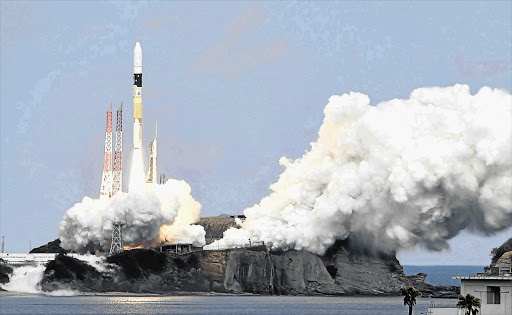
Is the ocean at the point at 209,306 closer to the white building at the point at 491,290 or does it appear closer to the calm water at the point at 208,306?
the calm water at the point at 208,306

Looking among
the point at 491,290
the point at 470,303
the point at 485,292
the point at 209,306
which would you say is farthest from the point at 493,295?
the point at 209,306

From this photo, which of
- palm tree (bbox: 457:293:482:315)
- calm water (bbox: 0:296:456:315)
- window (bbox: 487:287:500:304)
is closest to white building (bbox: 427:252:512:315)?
window (bbox: 487:287:500:304)

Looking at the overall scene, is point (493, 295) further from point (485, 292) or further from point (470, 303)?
point (470, 303)

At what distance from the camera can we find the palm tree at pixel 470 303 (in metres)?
89.8

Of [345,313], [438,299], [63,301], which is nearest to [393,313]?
[345,313]

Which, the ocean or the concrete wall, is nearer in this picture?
the concrete wall

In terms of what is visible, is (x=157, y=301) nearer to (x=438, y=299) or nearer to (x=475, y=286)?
(x=438, y=299)

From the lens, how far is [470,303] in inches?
3533

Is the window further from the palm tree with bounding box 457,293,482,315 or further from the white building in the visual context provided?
the palm tree with bounding box 457,293,482,315

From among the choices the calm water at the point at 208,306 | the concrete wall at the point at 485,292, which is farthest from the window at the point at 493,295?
the calm water at the point at 208,306

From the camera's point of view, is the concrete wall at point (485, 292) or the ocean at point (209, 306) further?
the ocean at point (209, 306)

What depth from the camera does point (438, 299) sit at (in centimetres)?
19788

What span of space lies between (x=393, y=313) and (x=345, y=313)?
625 cm

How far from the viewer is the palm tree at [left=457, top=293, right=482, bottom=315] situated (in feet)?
295
